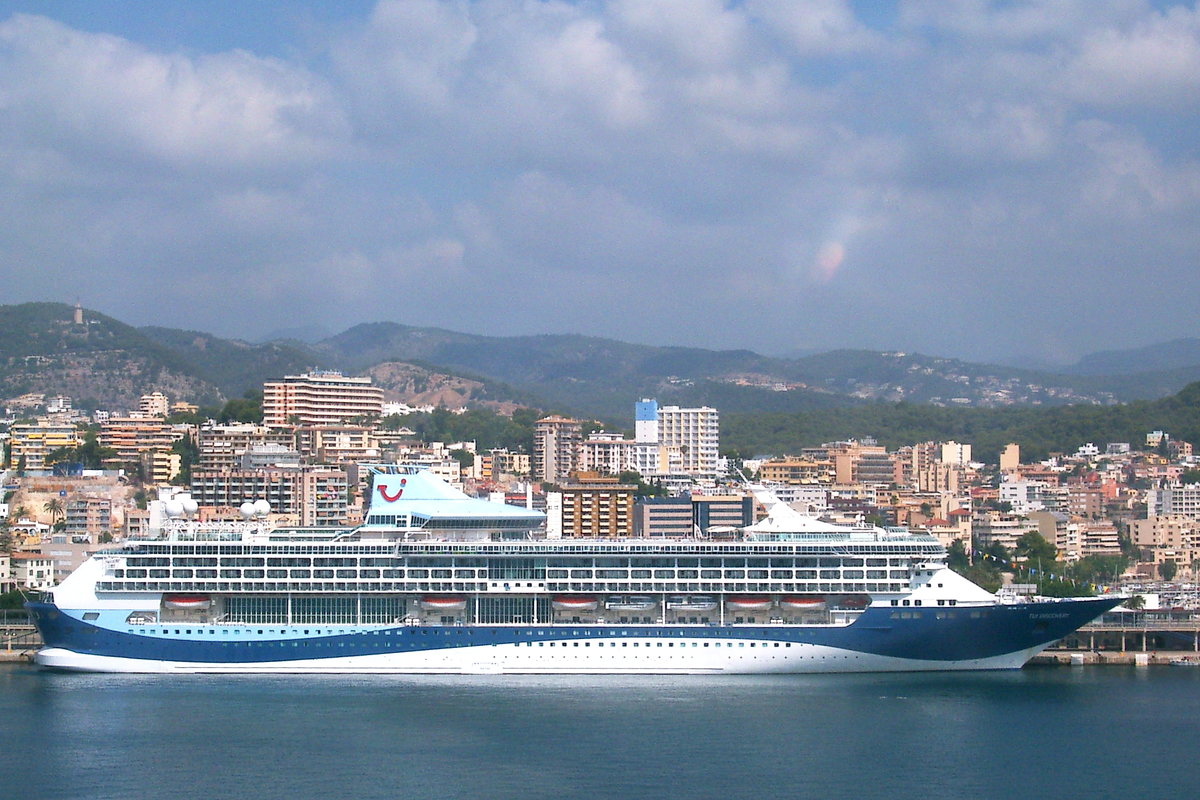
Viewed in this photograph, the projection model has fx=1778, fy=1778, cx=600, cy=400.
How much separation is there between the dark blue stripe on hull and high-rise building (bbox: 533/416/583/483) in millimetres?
54794

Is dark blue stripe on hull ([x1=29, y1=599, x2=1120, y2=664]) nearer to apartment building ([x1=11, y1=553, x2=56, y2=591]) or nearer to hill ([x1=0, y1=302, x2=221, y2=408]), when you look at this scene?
apartment building ([x1=11, y1=553, x2=56, y2=591])

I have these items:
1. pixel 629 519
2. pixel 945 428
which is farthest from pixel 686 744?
pixel 945 428

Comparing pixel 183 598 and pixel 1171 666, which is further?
pixel 1171 666

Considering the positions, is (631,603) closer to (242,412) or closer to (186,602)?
(186,602)

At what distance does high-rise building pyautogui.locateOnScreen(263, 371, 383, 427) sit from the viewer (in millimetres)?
93312

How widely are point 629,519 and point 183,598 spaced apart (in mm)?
31353

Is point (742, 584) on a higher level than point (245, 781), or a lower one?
higher

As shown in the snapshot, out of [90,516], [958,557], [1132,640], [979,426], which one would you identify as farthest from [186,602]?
[979,426]

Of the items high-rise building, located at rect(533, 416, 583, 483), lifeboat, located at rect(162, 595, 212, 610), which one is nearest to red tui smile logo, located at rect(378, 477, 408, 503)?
lifeboat, located at rect(162, 595, 212, 610)

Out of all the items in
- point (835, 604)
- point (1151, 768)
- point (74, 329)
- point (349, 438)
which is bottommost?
point (1151, 768)

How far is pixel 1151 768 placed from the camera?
30.8 m

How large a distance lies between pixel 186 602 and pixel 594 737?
1235 centimetres

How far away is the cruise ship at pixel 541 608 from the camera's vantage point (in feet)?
131

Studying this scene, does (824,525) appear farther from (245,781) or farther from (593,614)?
(245,781)
